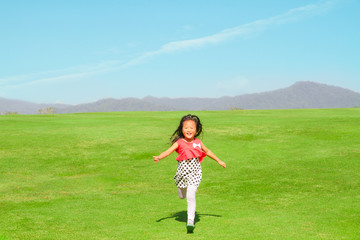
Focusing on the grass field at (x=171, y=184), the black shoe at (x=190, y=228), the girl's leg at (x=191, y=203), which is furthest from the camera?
the grass field at (x=171, y=184)

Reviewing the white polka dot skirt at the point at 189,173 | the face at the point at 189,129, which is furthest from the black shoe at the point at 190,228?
the face at the point at 189,129

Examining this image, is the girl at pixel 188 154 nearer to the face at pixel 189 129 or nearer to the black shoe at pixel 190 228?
the face at pixel 189 129

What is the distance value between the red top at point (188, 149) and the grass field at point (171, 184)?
4.37 ft

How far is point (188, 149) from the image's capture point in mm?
8156

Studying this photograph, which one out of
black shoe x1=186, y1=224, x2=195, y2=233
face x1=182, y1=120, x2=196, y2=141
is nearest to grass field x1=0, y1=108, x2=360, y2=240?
black shoe x1=186, y1=224, x2=195, y2=233

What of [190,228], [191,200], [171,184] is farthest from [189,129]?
[171,184]

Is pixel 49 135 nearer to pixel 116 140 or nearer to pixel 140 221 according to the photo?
pixel 116 140

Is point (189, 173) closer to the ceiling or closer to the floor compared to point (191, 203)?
closer to the ceiling

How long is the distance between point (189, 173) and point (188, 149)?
46 centimetres

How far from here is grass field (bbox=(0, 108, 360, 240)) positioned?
8062 millimetres

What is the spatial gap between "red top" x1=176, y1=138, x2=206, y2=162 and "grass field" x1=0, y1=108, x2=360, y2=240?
1.33m

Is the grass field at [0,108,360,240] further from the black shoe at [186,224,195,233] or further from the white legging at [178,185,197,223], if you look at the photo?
the white legging at [178,185,197,223]

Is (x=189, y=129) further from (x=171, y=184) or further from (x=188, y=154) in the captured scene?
(x=171, y=184)

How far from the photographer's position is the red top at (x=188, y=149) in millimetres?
8141
